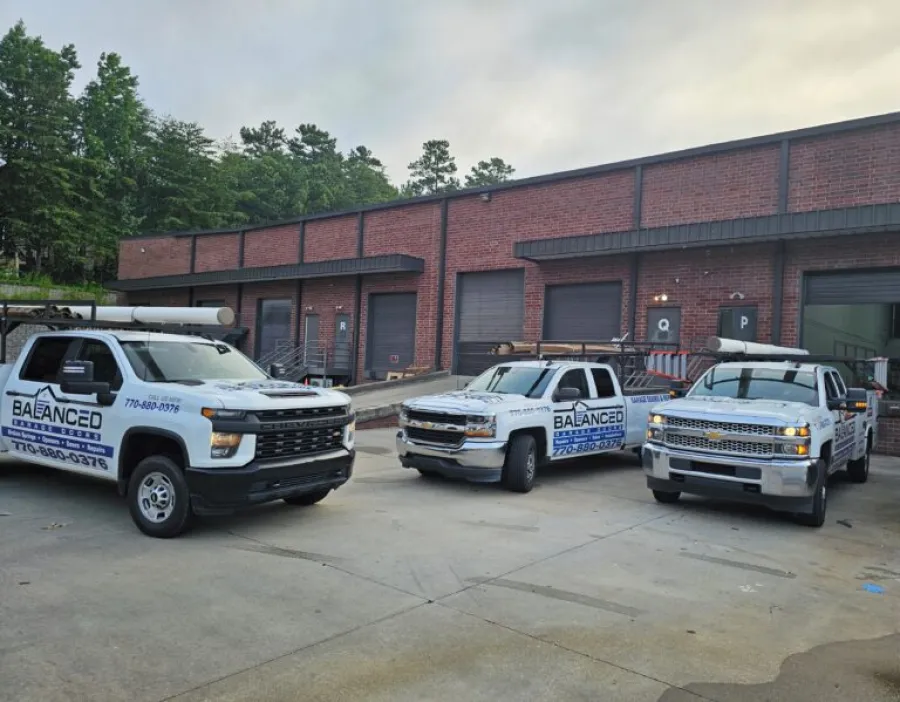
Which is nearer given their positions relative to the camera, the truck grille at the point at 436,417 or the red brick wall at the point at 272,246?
the truck grille at the point at 436,417

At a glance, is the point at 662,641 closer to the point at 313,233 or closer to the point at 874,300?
the point at 874,300

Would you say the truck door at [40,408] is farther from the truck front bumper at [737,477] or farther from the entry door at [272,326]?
the entry door at [272,326]

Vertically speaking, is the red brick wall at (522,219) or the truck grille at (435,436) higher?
the red brick wall at (522,219)

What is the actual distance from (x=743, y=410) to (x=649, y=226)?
10.5 m

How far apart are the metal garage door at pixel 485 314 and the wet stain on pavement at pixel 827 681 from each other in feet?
50.6

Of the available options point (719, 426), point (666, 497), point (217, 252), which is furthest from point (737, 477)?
point (217, 252)

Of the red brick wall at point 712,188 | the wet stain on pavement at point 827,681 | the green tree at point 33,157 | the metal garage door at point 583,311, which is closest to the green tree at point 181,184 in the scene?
the green tree at point 33,157

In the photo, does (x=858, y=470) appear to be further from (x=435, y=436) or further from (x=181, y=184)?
(x=181, y=184)

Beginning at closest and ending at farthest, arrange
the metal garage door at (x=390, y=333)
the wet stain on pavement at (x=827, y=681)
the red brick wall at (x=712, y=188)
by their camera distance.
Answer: the wet stain on pavement at (x=827, y=681), the red brick wall at (x=712, y=188), the metal garage door at (x=390, y=333)

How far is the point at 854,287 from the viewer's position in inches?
584

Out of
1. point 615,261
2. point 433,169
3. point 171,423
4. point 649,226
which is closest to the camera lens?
point 171,423

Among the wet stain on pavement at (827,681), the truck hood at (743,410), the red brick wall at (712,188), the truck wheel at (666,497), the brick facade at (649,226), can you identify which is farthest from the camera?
the red brick wall at (712,188)

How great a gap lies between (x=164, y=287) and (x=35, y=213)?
11.2 m

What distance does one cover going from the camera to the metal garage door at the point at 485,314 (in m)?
20.3
